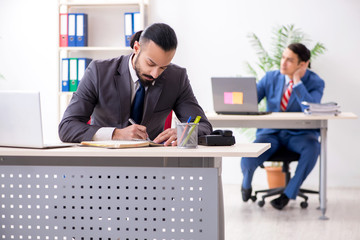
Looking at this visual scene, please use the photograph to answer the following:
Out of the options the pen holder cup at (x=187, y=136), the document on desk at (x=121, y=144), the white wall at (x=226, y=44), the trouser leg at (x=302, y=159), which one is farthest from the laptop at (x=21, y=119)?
the white wall at (x=226, y=44)

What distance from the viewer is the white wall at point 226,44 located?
5539 mm

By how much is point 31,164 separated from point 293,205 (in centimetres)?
288

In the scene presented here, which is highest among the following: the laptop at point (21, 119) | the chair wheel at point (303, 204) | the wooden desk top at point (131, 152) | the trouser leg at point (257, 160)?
the laptop at point (21, 119)

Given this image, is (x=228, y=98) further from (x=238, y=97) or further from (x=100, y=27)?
(x=100, y=27)

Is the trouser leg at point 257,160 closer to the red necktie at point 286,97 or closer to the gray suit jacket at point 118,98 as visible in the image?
the red necktie at point 286,97

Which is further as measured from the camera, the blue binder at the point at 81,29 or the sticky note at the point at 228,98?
the blue binder at the point at 81,29

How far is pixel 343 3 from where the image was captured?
18.1 ft

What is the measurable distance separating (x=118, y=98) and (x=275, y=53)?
308cm

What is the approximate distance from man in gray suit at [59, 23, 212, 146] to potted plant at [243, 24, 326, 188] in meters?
2.56

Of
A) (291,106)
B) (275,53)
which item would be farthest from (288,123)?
(275,53)

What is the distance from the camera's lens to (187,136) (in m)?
2.23

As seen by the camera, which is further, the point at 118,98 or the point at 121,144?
the point at 118,98

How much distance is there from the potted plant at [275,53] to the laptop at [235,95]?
1047 millimetres

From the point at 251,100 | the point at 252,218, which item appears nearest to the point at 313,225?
the point at 252,218
